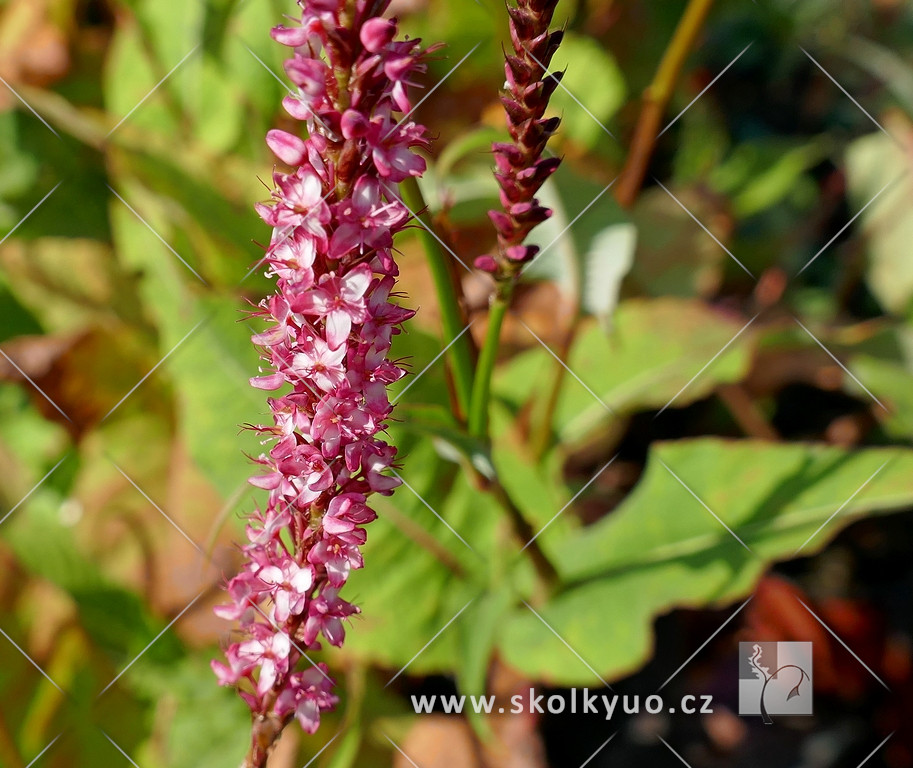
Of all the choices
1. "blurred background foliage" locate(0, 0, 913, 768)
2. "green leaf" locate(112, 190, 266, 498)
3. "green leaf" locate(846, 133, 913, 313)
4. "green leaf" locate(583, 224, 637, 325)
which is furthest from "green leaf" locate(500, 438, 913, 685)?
"green leaf" locate(846, 133, 913, 313)

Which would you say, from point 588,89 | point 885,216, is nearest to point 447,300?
point 588,89

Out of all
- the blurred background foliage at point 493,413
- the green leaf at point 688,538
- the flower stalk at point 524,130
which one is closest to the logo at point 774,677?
the blurred background foliage at point 493,413

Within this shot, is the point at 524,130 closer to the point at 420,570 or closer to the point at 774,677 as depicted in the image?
the point at 420,570

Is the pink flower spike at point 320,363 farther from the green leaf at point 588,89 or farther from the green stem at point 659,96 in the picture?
the green leaf at point 588,89

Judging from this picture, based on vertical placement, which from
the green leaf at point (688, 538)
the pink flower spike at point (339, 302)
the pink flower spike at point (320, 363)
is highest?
the pink flower spike at point (339, 302)

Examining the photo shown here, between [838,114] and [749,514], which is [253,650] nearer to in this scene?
[749,514]

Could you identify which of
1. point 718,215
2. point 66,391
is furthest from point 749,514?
point 66,391
